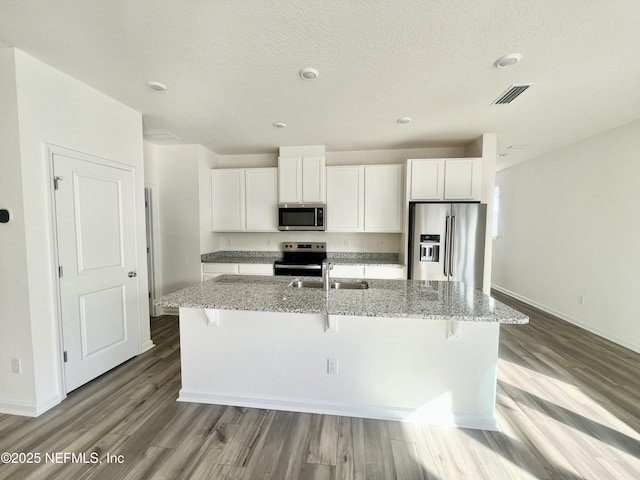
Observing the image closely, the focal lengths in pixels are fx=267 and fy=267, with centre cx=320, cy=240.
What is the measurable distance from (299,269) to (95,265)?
2.31m

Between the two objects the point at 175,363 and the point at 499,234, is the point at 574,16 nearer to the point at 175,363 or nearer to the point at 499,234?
the point at 175,363

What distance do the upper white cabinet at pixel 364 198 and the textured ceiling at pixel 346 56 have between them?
93cm

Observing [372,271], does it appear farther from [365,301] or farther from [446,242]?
[365,301]

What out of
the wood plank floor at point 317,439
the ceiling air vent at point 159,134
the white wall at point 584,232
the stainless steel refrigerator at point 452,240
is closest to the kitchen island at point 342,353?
the wood plank floor at point 317,439

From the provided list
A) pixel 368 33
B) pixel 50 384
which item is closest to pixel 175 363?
pixel 50 384

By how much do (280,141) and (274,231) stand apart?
138 cm

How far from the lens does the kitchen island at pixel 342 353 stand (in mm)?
1866

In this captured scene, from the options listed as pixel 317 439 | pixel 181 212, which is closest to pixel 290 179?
pixel 181 212

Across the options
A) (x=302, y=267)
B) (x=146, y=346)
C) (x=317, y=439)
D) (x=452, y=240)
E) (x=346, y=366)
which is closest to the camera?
(x=317, y=439)

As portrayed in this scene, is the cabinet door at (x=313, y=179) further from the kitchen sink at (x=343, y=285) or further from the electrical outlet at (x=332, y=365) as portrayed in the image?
the electrical outlet at (x=332, y=365)

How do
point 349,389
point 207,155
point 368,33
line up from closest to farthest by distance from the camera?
1. point 368,33
2. point 349,389
3. point 207,155

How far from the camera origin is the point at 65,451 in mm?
1688

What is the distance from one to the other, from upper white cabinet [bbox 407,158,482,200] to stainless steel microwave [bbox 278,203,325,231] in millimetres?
1344

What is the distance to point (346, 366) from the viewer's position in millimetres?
1997
